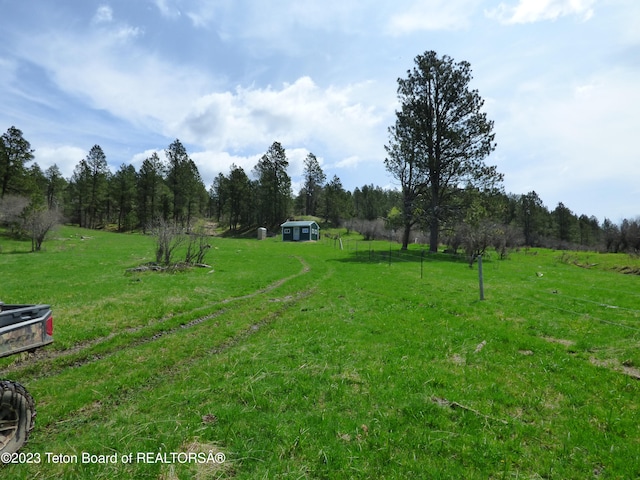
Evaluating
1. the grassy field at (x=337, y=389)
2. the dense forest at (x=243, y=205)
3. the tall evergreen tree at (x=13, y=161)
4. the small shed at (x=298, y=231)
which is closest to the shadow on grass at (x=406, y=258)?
the dense forest at (x=243, y=205)

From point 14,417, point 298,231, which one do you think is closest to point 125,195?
point 298,231

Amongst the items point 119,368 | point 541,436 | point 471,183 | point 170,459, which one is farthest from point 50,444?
point 471,183

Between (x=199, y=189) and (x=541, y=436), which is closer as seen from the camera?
(x=541, y=436)

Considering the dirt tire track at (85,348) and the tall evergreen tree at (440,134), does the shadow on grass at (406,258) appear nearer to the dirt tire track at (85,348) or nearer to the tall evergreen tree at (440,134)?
the tall evergreen tree at (440,134)

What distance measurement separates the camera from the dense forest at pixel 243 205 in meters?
36.3

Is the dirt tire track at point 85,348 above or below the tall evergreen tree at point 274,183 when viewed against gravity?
below

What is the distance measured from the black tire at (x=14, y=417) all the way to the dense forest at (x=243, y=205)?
34.9 m

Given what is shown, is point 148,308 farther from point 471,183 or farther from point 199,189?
point 199,189

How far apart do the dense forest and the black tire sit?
114ft

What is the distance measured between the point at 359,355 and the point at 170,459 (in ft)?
15.7

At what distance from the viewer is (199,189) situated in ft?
277

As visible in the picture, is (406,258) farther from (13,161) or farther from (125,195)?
(125,195)

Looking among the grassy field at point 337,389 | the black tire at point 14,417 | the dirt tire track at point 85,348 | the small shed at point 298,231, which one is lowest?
the dirt tire track at point 85,348

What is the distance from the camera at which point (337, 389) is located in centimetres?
619
